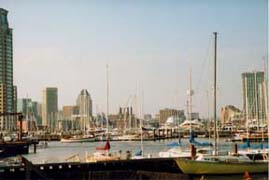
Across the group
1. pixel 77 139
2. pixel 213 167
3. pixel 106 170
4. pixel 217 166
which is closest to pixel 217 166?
pixel 217 166

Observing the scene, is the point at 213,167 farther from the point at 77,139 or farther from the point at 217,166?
the point at 77,139

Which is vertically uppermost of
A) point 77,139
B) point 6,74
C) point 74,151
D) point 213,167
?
point 6,74

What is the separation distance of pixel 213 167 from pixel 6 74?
431 feet

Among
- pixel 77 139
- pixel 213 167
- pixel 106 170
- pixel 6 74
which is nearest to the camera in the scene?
pixel 106 170

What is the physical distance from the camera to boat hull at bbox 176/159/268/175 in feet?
117

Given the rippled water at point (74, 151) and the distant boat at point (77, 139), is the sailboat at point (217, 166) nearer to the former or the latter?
the rippled water at point (74, 151)

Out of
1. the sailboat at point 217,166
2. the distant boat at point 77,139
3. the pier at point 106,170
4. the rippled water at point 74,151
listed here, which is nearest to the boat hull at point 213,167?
the sailboat at point 217,166

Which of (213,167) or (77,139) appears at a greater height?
(213,167)

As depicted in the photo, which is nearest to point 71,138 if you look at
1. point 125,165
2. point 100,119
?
point 100,119

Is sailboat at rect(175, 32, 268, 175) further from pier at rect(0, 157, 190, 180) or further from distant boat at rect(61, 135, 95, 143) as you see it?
distant boat at rect(61, 135, 95, 143)

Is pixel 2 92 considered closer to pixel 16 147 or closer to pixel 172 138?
pixel 172 138

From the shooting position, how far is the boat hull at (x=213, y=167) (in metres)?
35.7

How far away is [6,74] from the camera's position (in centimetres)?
15888

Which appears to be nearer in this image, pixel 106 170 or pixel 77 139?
pixel 106 170
